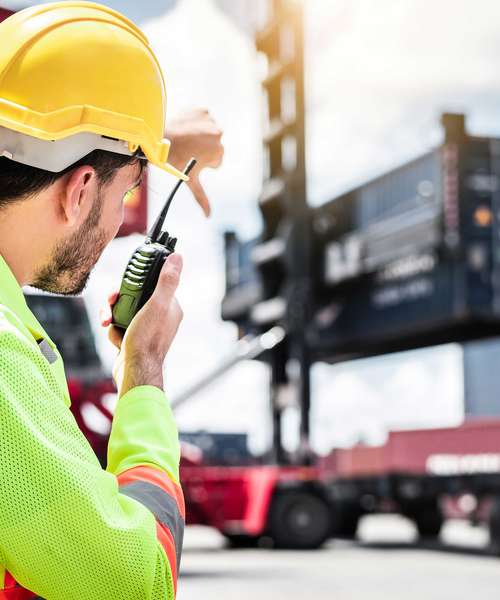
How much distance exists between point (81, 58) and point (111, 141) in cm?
10

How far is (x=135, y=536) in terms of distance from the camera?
1.12 metres

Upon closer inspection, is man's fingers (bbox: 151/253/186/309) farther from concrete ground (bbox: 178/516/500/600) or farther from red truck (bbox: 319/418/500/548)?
red truck (bbox: 319/418/500/548)

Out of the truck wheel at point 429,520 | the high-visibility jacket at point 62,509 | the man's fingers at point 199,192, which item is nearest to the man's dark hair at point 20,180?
the high-visibility jacket at point 62,509

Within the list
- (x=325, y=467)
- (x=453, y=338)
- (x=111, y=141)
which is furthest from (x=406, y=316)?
(x=111, y=141)

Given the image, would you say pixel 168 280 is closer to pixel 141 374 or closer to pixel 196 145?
pixel 141 374

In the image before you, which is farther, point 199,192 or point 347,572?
point 347,572

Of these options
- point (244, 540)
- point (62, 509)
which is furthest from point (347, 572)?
point (62, 509)

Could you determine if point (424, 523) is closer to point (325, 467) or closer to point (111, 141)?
point (325, 467)

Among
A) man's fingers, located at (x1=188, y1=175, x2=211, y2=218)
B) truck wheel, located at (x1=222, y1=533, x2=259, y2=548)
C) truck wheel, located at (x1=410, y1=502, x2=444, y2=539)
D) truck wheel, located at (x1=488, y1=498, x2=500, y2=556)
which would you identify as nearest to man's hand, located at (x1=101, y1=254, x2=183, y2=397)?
man's fingers, located at (x1=188, y1=175, x2=211, y2=218)

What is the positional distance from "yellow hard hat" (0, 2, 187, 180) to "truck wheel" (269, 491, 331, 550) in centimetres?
1421

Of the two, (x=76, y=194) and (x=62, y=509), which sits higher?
(x=76, y=194)

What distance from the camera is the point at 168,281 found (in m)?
1.38

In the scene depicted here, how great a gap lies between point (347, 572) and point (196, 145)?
10.5 m

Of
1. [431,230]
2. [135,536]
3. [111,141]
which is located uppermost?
[431,230]
